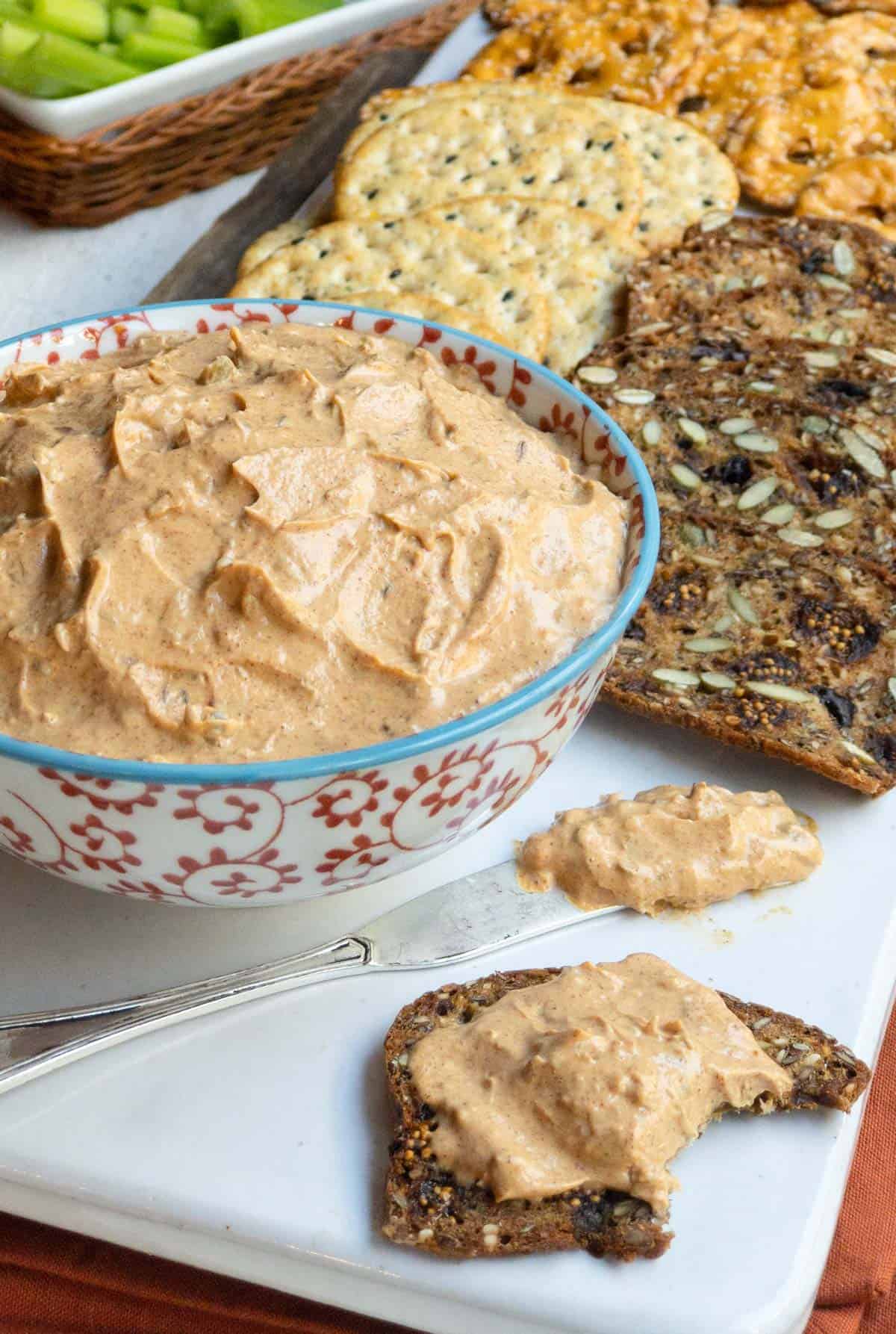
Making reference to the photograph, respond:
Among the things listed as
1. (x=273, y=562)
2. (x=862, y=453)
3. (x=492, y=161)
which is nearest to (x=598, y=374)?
(x=862, y=453)

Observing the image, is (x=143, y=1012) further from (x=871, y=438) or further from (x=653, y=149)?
(x=653, y=149)

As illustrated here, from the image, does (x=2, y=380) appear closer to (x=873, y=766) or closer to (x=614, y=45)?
(x=873, y=766)

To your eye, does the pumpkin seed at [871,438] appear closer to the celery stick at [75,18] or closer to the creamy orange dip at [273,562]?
the creamy orange dip at [273,562]

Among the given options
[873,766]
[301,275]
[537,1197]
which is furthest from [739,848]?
[301,275]

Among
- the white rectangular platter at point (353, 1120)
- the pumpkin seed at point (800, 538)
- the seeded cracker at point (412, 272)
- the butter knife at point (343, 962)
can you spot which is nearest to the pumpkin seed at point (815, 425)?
the pumpkin seed at point (800, 538)

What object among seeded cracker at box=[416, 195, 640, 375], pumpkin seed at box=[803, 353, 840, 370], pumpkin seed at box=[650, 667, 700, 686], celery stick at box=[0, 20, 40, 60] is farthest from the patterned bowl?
celery stick at box=[0, 20, 40, 60]

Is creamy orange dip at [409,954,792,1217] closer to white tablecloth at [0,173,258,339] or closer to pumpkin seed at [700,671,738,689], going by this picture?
pumpkin seed at [700,671,738,689]
